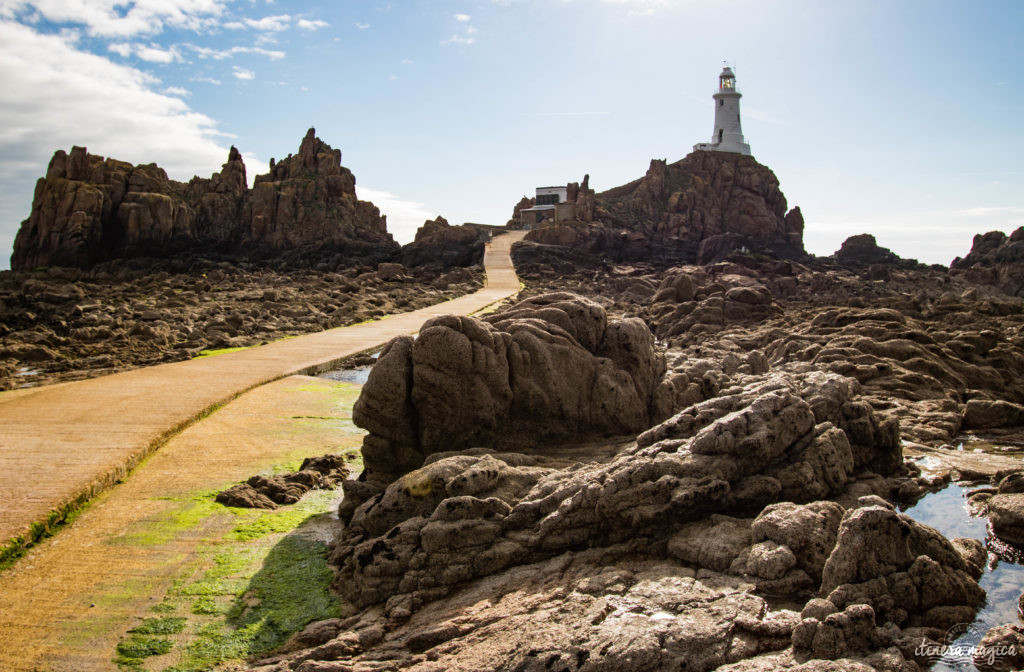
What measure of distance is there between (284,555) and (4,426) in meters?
6.38

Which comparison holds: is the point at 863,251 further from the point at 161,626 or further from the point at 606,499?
the point at 161,626

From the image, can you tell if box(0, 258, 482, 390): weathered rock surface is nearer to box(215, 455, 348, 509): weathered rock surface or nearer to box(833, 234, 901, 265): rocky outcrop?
box(215, 455, 348, 509): weathered rock surface

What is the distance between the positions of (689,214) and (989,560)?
61.9 metres

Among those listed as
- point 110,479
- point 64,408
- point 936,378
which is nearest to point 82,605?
point 110,479

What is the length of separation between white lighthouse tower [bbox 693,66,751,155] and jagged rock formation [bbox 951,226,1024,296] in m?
23.9

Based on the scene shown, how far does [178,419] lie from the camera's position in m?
11.3

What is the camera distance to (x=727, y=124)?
75.8 metres

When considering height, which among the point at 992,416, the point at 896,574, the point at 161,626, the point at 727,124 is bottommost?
the point at 161,626

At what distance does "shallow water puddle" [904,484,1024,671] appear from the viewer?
4781mm

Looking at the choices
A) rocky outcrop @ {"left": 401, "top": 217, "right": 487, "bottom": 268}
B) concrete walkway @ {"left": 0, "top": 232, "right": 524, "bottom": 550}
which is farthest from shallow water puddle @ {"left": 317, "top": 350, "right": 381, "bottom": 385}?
rocky outcrop @ {"left": 401, "top": 217, "right": 487, "bottom": 268}

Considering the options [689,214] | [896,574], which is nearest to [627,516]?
[896,574]

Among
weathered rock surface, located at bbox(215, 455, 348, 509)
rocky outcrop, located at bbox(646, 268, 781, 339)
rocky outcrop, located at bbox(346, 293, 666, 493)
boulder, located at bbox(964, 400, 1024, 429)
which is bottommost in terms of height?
weathered rock surface, located at bbox(215, 455, 348, 509)

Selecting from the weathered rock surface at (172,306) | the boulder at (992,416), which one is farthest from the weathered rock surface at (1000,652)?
the weathered rock surface at (172,306)

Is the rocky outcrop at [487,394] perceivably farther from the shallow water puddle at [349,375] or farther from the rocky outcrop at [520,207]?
the rocky outcrop at [520,207]
